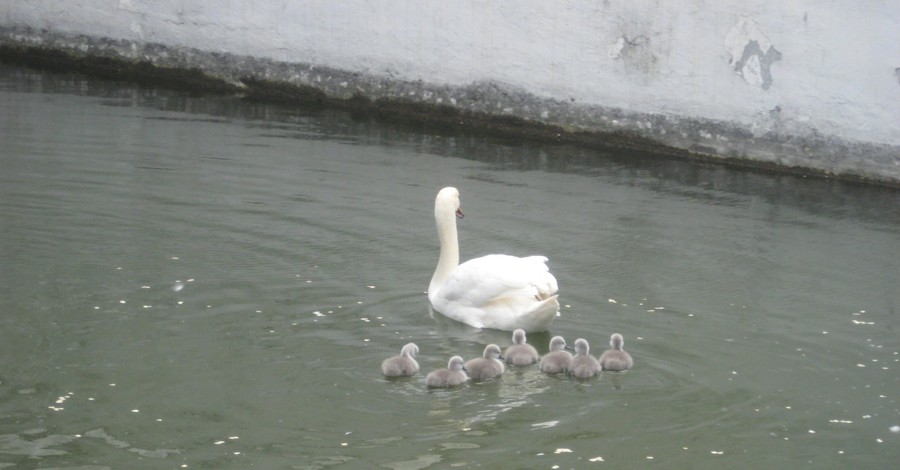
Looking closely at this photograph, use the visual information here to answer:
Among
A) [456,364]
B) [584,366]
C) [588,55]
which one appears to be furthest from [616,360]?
[588,55]

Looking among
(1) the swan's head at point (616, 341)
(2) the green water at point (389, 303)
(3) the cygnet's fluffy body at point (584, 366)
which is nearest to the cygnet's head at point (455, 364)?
(2) the green water at point (389, 303)

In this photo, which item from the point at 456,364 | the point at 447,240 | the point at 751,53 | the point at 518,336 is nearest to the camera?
the point at 456,364

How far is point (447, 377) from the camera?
5.93 metres

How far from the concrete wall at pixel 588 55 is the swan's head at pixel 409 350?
6.50 metres

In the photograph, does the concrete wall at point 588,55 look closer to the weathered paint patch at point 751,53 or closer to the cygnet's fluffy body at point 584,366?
the weathered paint patch at point 751,53

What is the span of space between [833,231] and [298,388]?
16.9ft

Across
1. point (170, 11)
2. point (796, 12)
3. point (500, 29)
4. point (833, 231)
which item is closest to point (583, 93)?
point (500, 29)

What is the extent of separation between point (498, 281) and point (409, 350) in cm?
103

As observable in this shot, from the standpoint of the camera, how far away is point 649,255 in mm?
8531

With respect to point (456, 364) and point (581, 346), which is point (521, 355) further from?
point (456, 364)

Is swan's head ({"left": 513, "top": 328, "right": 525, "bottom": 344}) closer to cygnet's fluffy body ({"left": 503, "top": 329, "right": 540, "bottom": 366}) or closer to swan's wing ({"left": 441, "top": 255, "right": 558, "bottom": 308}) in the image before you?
cygnet's fluffy body ({"left": 503, "top": 329, "right": 540, "bottom": 366})

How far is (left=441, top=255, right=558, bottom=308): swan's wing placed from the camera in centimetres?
696

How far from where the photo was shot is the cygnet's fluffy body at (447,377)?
19.4ft

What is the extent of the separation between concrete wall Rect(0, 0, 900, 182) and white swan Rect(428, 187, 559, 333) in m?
5.33
